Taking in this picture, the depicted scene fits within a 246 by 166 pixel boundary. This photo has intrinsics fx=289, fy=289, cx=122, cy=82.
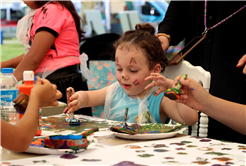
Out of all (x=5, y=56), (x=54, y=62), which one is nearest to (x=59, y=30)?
(x=54, y=62)

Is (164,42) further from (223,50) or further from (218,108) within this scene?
(218,108)

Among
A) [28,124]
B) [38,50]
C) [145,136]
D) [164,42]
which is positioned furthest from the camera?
[38,50]

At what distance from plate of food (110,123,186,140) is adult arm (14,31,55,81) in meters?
1.25

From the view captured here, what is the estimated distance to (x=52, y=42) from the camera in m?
2.23

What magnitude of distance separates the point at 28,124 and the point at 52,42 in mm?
1493

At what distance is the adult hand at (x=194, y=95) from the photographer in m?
1.15

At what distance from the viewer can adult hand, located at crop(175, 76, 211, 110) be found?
3.76 ft

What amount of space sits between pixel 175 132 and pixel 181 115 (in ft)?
1.01

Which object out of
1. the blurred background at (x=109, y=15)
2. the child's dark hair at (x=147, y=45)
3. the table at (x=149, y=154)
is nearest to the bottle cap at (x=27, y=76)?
the table at (x=149, y=154)

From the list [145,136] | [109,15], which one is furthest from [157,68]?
[109,15]

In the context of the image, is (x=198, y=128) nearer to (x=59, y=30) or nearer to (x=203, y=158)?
(x=203, y=158)

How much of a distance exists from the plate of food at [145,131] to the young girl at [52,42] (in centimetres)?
127

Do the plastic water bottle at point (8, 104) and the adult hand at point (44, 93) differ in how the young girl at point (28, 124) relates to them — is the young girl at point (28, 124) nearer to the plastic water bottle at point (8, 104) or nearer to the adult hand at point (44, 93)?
the adult hand at point (44, 93)

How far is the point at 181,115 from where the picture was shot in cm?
142
